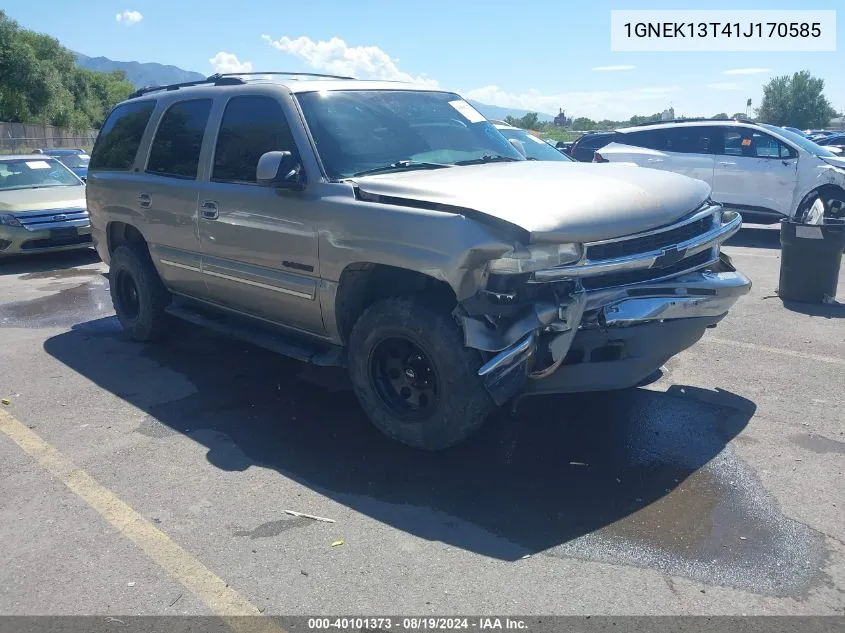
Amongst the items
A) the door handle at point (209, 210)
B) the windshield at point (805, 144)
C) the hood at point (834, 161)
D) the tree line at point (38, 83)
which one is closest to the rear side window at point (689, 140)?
the windshield at point (805, 144)

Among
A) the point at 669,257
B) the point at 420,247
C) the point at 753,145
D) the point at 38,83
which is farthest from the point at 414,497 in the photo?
the point at 38,83

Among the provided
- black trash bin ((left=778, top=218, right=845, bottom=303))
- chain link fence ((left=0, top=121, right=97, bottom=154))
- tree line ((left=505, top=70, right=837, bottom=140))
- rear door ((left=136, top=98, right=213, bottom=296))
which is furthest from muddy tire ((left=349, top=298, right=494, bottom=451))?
tree line ((left=505, top=70, right=837, bottom=140))

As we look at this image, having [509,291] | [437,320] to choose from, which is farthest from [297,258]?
[509,291]

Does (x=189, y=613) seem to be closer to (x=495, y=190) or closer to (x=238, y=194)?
(x=495, y=190)

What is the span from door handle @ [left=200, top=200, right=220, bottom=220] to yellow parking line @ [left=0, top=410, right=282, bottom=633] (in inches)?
72.1

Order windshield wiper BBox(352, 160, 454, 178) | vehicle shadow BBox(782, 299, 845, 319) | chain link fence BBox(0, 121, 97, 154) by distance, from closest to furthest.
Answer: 1. windshield wiper BBox(352, 160, 454, 178)
2. vehicle shadow BBox(782, 299, 845, 319)
3. chain link fence BBox(0, 121, 97, 154)

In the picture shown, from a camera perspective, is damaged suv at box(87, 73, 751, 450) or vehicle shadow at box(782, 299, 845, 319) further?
vehicle shadow at box(782, 299, 845, 319)

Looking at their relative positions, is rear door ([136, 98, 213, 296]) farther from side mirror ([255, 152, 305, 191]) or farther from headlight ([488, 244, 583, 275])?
headlight ([488, 244, 583, 275])

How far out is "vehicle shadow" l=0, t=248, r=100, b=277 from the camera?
1080cm

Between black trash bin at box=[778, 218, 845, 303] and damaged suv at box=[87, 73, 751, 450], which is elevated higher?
damaged suv at box=[87, 73, 751, 450]

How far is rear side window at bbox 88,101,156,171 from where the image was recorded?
6391 millimetres

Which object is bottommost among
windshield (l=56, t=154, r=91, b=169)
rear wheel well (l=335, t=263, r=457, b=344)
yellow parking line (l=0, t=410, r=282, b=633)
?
yellow parking line (l=0, t=410, r=282, b=633)

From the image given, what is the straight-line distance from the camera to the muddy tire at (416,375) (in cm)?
390

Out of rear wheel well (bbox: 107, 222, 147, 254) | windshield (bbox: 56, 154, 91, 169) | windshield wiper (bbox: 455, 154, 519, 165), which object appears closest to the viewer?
windshield wiper (bbox: 455, 154, 519, 165)
